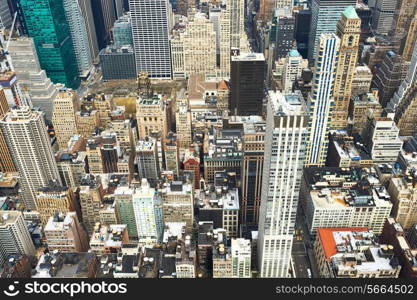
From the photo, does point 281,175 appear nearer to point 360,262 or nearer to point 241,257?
point 241,257

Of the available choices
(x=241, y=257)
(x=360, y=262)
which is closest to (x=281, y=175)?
(x=241, y=257)

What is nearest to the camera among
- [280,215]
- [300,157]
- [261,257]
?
[300,157]

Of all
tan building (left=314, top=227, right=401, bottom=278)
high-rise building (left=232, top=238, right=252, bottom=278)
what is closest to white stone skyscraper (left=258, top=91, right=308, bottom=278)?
high-rise building (left=232, top=238, right=252, bottom=278)

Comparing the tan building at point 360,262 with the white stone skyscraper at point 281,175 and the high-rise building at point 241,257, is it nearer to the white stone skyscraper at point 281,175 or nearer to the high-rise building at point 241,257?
the white stone skyscraper at point 281,175

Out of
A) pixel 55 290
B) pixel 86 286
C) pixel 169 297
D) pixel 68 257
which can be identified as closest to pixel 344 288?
pixel 169 297

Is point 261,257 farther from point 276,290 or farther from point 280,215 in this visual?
point 276,290

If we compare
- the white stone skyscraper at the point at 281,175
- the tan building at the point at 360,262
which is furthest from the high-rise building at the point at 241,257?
the tan building at the point at 360,262
